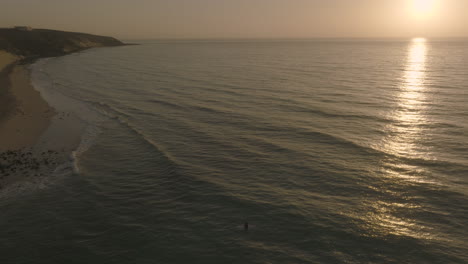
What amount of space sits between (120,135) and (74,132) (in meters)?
3.87

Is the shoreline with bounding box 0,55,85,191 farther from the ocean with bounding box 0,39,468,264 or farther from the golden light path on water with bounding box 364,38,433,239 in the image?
the golden light path on water with bounding box 364,38,433,239

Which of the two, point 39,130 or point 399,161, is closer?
point 399,161

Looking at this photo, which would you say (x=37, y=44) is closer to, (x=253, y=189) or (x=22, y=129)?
(x=22, y=129)

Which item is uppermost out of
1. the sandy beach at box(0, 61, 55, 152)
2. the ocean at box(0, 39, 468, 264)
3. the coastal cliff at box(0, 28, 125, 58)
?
the coastal cliff at box(0, 28, 125, 58)

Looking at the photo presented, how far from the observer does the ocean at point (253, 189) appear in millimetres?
12562

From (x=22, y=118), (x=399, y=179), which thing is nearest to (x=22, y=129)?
(x=22, y=118)

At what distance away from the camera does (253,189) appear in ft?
57.0

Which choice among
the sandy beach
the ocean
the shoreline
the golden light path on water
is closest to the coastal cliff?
the sandy beach

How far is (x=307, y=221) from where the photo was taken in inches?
564

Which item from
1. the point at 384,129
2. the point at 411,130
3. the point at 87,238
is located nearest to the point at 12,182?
the point at 87,238

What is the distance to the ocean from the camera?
12562 millimetres

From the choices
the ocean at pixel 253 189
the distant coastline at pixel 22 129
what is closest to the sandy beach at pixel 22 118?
the distant coastline at pixel 22 129

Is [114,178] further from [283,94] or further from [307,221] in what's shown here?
[283,94]

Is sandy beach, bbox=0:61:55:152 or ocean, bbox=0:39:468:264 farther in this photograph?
sandy beach, bbox=0:61:55:152
